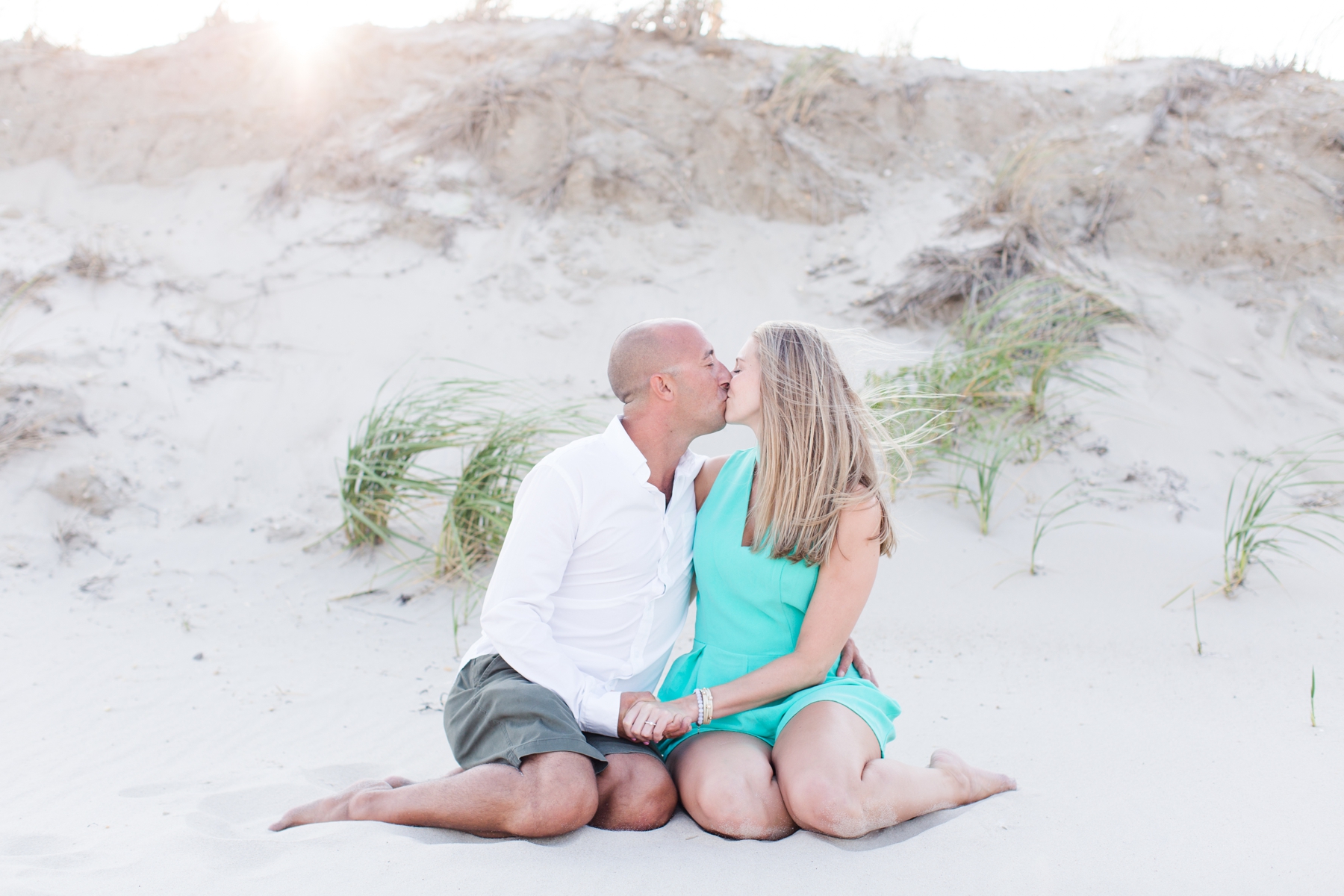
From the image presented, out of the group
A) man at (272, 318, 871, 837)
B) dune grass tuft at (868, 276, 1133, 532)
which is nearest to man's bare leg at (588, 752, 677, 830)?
man at (272, 318, 871, 837)

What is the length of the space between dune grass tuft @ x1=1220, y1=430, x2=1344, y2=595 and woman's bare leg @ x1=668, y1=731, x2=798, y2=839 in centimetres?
253

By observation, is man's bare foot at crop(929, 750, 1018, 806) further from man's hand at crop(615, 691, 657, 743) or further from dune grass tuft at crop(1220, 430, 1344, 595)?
dune grass tuft at crop(1220, 430, 1344, 595)

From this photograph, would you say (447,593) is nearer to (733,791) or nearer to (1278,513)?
(733,791)

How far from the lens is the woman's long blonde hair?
7.95ft

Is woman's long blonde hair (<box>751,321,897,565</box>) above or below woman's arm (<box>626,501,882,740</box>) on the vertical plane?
above

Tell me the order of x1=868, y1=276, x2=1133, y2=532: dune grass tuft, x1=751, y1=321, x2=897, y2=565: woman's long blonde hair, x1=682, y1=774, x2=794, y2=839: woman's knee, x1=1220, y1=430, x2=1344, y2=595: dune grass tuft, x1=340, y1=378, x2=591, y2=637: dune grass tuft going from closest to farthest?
x1=682, y1=774, x2=794, y2=839: woman's knee < x1=751, y1=321, x2=897, y2=565: woman's long blonde hair < x1=1220, y1=430, x2=1344, y2=595: dune grass tuft < x1=340, y1=378, x2=591, y2=637: dune grass tuft < x1=868, y1=276, x2=1133, y2=532: dune grass tuft

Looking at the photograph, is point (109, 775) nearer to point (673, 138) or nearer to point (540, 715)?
point (540, 715)

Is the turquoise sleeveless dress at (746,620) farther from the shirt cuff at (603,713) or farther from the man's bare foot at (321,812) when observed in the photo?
the man's bare foot at (321,812)

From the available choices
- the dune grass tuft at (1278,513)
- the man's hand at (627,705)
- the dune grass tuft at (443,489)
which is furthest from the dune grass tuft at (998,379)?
the man's hand at (627,705)

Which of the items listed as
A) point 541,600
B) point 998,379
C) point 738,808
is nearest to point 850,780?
point 738,808

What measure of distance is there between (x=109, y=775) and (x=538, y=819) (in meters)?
1.61

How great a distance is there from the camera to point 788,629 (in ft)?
8.25

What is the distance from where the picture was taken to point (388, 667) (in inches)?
147

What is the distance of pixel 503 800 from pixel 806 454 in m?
1.18
